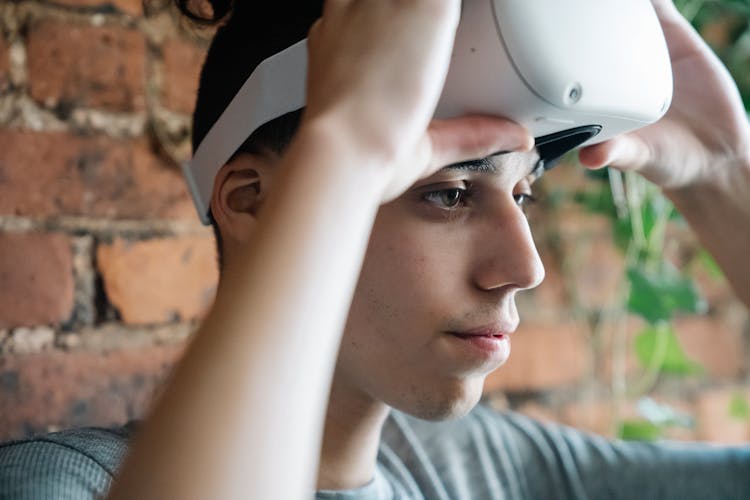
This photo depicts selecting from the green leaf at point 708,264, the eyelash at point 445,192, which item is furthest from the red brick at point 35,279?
the green leaf at point 708,264

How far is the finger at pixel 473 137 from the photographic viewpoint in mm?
593

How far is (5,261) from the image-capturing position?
0.83 m

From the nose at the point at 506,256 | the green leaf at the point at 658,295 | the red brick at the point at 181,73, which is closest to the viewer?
the nose at the point at 506,256

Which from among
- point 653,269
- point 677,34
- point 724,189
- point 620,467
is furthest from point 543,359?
point 677,34

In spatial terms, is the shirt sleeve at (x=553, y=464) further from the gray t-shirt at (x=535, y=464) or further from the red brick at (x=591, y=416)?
the red brick at (x=591, y=416)

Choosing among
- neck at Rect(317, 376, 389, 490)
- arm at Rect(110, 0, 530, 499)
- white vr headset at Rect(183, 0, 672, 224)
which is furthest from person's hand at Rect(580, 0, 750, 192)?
arm at Rect(110, 0, 530, 499)

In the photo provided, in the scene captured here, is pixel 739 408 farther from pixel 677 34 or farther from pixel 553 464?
pixel 677 34

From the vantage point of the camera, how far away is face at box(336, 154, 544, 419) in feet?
2.31

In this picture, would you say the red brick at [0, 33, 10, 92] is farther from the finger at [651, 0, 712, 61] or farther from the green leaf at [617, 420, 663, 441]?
the green leaf at [617, 420, 663, 441]

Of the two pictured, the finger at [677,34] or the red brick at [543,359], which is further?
the red brick at [543,359]

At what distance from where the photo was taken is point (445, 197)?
73 centimetres

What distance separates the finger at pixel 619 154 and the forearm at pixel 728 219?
4.2 inches

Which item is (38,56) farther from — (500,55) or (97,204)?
(500,55)

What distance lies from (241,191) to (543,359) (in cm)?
70
